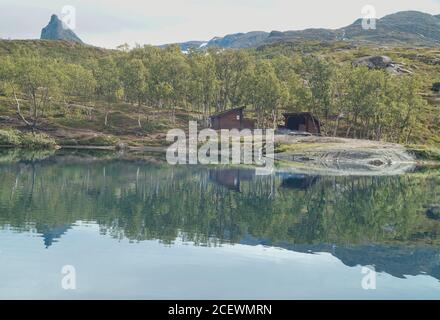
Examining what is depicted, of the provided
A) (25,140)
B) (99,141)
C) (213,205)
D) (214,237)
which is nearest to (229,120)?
(99,141)

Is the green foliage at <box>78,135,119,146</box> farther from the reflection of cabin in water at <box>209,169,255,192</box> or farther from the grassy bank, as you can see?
the reflection of cabin in water at <box>209,169,255,192</box>

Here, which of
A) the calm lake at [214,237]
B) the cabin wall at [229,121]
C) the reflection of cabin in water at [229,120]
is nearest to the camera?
the calm lake at [214,237]

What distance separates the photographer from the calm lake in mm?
26078

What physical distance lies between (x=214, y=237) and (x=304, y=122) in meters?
92.2

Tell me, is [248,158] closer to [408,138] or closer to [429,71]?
[408,138]

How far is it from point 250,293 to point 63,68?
434 feet

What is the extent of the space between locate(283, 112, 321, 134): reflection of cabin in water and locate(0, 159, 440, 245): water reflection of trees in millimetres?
47843

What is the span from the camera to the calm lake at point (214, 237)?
26078 mm

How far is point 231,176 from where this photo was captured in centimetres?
7600

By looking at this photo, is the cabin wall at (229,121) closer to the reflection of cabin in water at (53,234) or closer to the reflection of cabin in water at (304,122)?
the reflection of cabin in water at (304,122)

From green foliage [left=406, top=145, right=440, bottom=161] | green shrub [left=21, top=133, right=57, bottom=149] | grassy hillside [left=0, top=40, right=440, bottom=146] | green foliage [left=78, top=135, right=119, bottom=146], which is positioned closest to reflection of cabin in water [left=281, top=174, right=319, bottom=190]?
green foliage [left=406, top=145, right=440, bottom=161]

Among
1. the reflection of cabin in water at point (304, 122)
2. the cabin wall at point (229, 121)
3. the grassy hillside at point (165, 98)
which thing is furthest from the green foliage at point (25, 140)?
the reflection of cabin in water at point (304, 122)

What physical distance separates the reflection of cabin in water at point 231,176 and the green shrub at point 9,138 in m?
49.4
